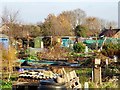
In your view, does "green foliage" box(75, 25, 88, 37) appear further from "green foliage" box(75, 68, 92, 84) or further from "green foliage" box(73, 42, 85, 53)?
"green foliage" box(75, 68, 92, 84)

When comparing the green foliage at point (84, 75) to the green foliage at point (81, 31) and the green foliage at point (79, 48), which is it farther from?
the green foliage at point (81, 31)

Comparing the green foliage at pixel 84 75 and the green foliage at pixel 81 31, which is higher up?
the green foliage at pixel 81 31

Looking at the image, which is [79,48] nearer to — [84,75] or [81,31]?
[81,31]

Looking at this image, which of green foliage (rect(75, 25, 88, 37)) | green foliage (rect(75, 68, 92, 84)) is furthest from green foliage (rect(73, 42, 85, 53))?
green foliage (rect(75, 68, 92, 84))

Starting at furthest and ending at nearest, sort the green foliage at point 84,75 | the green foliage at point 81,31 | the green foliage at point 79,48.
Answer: the green foliage at point 81,31 < the green foliage at point 79,48 < the green foliage at point 84,75

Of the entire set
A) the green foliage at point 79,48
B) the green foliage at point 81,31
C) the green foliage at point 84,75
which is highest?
the green foliage at point 81,31

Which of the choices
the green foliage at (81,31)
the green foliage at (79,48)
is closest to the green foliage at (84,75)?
the green foliage at (79,48)

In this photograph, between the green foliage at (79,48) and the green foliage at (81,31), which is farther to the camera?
the green foliage at (81,31)

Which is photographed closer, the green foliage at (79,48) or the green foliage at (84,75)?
the green foliage at (84,75)

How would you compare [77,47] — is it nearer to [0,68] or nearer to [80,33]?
[80,33]

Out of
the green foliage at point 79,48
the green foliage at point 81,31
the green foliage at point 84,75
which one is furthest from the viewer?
the green foliage at point 81,31

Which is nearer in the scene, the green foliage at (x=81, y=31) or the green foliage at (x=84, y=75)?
the green foliage at (x=84, y=75)

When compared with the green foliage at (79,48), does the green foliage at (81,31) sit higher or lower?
higher

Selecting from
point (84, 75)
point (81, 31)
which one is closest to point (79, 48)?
point (81, 31)
